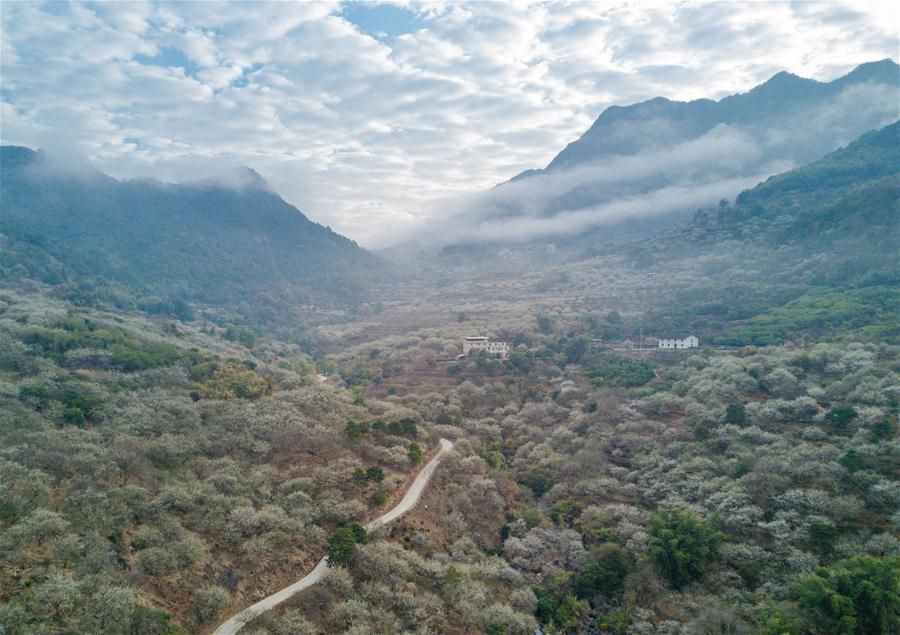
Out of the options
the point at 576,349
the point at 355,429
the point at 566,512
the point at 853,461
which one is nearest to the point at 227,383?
the point at 355,429

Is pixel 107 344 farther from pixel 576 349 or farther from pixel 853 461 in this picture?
pixel 853 461

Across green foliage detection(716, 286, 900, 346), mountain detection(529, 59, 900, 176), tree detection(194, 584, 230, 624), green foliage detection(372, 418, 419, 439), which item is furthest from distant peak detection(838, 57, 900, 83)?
tree detection(194, 584, 230, 624)

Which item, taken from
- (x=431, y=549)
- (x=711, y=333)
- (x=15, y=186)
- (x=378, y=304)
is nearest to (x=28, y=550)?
(x=431, y=549)

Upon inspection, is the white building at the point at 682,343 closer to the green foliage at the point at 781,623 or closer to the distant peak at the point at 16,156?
the green foliage at the point at 781,623

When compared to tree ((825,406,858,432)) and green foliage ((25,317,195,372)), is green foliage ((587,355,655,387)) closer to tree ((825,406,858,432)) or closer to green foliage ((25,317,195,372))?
tree ((825,406,858,432))

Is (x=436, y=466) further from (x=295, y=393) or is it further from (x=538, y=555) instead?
(x=295, y=393)
